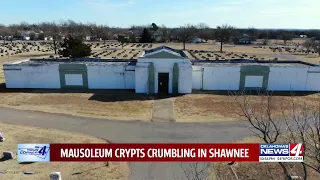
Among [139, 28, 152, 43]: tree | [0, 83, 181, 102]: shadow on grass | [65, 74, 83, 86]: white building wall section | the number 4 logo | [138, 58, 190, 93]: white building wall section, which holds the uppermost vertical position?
[139, 28, 152, 43]: tree

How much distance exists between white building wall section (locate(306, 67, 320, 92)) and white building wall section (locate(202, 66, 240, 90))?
8641mm

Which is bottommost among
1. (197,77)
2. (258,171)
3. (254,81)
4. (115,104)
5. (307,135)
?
(258,171)

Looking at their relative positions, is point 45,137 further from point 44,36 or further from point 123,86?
point 44,36

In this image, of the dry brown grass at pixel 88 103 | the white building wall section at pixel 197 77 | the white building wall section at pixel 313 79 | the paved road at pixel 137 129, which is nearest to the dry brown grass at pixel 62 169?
the paved road at pixel 137 129

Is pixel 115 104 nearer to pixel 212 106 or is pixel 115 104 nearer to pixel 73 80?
pixel 73 80

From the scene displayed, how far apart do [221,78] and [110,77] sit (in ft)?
43.4

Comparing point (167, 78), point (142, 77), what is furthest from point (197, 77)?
point (142, 77)

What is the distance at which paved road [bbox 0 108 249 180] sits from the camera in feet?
64.5

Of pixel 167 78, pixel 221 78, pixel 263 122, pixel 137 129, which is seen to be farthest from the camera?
pixel 221 78

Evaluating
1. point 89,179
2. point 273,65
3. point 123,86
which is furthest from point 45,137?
point 273,65

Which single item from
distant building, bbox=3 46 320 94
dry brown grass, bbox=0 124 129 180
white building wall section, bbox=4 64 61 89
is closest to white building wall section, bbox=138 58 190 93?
distant building, bbox=3 46 320 94

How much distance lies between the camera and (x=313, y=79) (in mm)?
34094

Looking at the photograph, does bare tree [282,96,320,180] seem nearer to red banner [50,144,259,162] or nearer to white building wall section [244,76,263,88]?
red banner [50,144,259,162]

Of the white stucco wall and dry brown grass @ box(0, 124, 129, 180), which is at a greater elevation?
the white stucco wall
